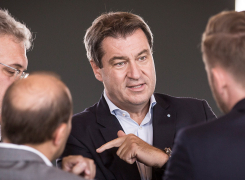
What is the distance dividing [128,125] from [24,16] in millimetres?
3277

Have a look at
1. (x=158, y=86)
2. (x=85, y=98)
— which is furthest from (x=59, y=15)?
(x=158, y=86)

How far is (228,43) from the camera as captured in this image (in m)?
1.25

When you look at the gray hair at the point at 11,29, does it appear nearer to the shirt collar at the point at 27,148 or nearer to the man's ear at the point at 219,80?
the shirt collar at the point at 27,148

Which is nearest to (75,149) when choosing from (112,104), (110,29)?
(112,104)

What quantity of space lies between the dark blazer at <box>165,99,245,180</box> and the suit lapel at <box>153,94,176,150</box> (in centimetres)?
98

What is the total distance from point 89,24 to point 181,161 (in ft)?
13.1

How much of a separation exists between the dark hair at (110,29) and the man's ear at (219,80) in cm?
110

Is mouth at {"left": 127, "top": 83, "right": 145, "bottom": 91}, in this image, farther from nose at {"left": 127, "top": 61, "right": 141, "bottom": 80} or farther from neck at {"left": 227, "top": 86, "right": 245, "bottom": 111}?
neck at {"left": 227, "top": 86, "right": 245, "bottom": 111}

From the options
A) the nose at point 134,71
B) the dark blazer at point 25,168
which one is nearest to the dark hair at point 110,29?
the nose at point 134,71

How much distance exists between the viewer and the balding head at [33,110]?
128cm

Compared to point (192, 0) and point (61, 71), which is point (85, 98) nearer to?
point (61, 71)

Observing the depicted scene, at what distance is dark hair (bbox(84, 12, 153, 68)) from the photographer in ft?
7.58

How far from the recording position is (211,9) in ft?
16.2

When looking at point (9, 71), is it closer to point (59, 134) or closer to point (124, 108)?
point (124, 108)
